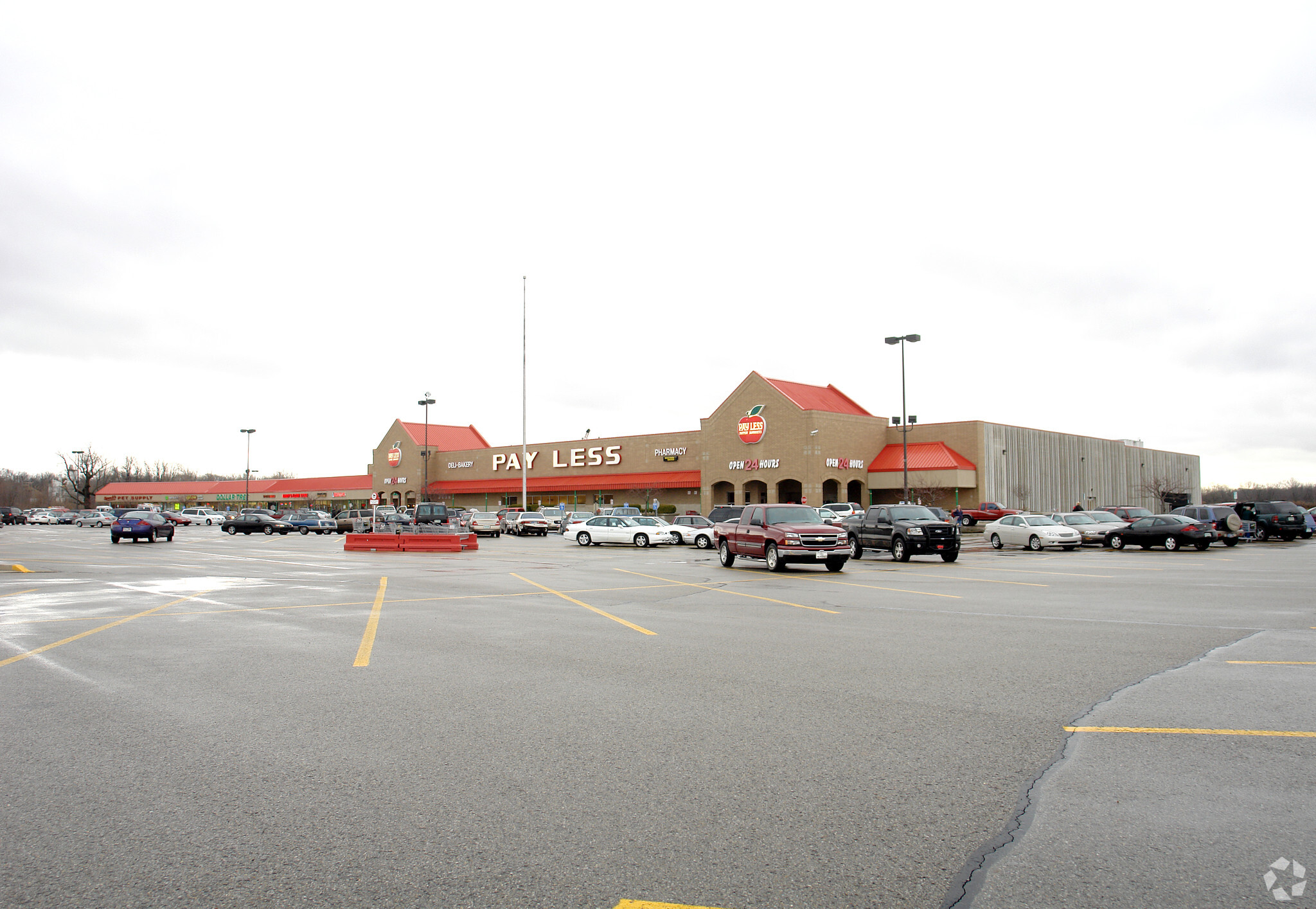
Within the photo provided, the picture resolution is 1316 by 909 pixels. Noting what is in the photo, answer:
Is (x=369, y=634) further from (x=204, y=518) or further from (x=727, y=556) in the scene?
(x=204, y=518)

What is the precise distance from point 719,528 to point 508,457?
55929 millimetres

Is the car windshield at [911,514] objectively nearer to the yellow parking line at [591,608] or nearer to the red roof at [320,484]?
the yellow parking line at [591,608]

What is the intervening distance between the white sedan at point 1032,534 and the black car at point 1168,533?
177 cm

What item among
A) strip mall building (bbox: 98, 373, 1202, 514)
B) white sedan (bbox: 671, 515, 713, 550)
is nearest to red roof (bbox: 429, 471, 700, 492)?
strip mall building (bbox: 98, 373, 1202, 514)

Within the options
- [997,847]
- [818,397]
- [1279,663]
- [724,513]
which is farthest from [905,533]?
[818,397]

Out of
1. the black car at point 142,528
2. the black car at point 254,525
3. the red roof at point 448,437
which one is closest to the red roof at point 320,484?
the red roof at point 448,437

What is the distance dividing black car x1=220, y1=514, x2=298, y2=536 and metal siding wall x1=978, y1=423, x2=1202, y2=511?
4681 centimetres

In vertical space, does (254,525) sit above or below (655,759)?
below

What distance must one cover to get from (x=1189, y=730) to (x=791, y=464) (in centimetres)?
5125

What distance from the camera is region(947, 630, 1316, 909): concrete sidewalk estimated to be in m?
3.61

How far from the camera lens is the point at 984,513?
169 ft

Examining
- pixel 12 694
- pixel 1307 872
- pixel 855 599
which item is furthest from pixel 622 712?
pixel 855 599

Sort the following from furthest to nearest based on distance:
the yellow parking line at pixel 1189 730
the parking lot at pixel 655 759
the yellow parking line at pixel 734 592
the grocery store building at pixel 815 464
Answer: the grocery store building at pixel 815 464 < the yellow parking line at pixel 734 592 < the yellow parking line at pixel 1189 730 < the parking lot at pixel 655 759

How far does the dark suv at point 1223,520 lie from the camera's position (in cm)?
3394
